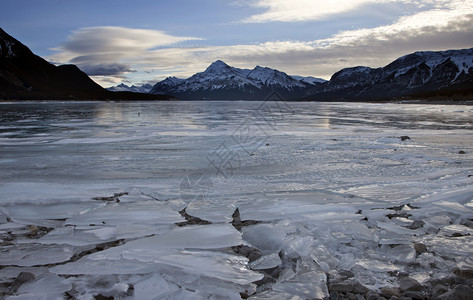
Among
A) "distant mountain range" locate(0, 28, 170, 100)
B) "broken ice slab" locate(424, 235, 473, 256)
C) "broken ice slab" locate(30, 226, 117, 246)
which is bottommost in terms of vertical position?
"broken ice slab" locate(424, 235, 473, 256)

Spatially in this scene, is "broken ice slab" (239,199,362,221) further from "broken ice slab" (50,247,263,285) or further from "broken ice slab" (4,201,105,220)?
"broken ice slab" (4,201,105,220)

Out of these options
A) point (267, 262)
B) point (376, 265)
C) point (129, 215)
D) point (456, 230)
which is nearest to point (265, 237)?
point (267, 262)

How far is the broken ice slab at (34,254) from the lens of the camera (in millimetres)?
3389

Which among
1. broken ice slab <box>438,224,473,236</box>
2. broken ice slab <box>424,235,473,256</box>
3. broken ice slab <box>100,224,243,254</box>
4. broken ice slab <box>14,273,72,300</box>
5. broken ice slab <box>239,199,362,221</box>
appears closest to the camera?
broken ice slab <box>14,273,72,300</box>

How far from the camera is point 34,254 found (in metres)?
3.57

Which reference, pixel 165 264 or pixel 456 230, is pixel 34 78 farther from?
pixel 456 230

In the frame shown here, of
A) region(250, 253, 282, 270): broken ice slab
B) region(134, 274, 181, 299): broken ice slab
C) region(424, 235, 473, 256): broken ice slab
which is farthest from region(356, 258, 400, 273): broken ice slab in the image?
region(134, 274, 181, 299): broken ice slab

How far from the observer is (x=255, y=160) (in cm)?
900

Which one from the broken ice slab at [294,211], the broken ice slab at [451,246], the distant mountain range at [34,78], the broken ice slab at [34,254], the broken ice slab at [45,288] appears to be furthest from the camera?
the distant mountain range at [34,78]

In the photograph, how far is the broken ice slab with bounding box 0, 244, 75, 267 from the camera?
3.39 metres

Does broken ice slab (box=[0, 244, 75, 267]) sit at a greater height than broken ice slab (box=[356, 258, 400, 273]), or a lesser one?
greater

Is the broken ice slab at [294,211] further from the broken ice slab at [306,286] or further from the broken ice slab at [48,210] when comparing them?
the broken ice slab at [48,210]

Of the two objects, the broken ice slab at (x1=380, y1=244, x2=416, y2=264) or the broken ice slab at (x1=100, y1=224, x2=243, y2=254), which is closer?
the broken ice slab at (x1=380, y1=244, x2=416, y2=264)

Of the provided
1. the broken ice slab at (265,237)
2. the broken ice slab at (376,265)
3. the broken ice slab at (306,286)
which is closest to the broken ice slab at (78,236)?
the broken ice slab at (265,237)
